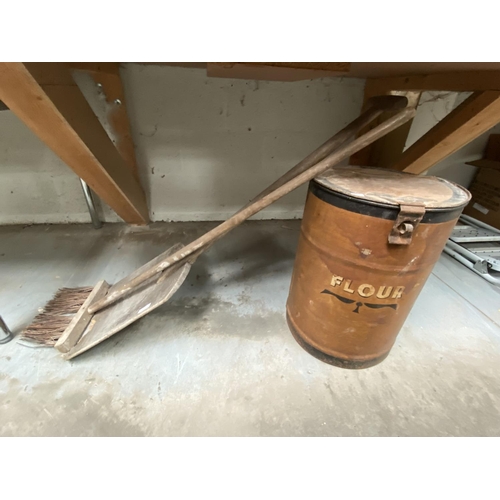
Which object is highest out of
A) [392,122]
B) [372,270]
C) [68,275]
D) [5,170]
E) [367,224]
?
[392,122]

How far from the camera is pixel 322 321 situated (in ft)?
3.54

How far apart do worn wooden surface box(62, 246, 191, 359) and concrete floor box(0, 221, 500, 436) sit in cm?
8

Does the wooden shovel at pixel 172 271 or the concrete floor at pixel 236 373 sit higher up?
the wooden shovel at pixel 172 271

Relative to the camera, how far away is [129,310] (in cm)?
116

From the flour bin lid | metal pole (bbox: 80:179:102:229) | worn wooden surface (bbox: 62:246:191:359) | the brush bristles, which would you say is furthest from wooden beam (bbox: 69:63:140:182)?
the flour bin lid

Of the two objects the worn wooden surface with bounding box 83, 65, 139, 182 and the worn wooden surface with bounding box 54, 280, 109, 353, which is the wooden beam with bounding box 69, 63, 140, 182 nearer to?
the worn wooden surface with bounding box 83, 65, 139, 182

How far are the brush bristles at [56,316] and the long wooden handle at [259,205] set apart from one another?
0.13m

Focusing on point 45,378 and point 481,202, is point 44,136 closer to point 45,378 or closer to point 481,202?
point 45,378

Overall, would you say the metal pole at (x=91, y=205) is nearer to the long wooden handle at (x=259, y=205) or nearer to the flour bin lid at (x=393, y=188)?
the long wooden handle at (x=259, y=205)

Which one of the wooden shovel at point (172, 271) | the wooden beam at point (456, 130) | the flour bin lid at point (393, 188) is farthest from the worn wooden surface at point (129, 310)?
the wooden beam at point (456, 130)

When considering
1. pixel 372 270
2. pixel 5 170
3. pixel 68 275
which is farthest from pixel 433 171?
pixel 5 170

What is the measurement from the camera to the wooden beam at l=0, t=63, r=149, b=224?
2.72 ft

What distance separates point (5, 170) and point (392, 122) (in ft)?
7.38

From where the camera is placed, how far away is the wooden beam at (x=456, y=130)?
105 cm
